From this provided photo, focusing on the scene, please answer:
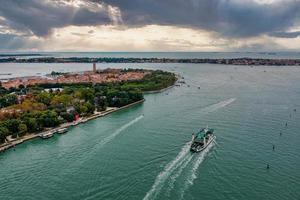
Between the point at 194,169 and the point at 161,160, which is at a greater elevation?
the point at 161,160

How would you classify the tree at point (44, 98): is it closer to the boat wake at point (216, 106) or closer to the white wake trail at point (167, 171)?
the boat wake at point (216, 106)

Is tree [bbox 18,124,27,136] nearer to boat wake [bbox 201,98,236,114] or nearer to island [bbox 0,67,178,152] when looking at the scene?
island [bbox 0,67,178,152]

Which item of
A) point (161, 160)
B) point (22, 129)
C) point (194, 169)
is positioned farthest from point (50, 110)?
point (194, 169)

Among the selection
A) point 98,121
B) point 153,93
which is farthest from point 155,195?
point 153,93

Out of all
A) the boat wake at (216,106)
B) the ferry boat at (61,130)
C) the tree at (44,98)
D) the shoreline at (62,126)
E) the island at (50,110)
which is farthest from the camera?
the tree at (44,98)

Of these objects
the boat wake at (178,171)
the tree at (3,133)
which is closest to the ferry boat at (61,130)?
the tree at (3,133)

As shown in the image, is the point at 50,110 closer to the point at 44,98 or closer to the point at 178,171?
the point at 44,98

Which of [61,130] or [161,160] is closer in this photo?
[161,160]
